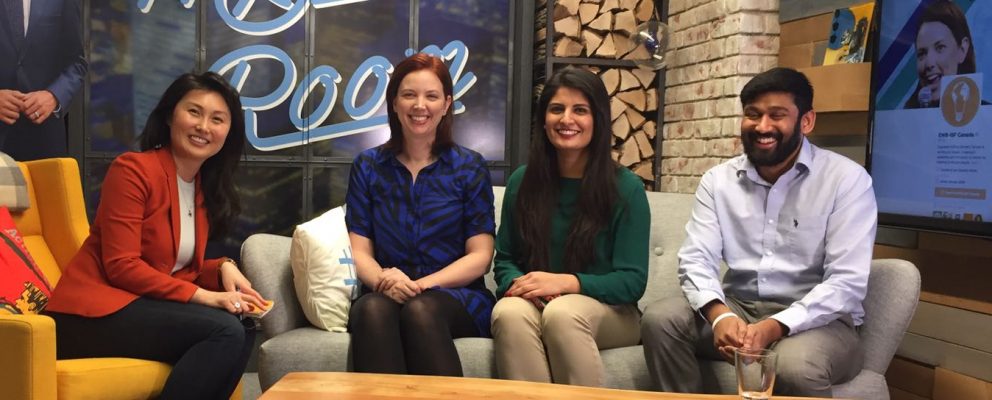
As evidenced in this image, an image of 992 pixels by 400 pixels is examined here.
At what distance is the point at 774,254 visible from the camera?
2.41 metres

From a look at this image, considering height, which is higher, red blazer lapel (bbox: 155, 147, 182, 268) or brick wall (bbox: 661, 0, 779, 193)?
brick wall (bbox: 661, 0, 779, 193)

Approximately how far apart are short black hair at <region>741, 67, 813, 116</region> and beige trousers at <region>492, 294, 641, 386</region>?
0.73 meters

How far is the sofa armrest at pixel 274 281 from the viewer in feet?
8.04

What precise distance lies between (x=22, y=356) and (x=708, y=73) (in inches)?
117

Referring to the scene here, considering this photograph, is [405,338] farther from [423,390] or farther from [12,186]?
[12,186]

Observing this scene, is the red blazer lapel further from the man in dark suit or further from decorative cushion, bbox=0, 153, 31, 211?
the man in dark suit

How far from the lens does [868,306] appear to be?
2.30 meters

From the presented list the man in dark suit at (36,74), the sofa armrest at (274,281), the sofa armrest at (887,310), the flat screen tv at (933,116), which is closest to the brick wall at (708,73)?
the flat screen tv at (933,116)

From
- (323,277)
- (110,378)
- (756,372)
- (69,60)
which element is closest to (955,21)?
(756,372)

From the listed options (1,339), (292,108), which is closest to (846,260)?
(1,339)

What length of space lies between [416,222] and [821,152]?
45.4 inches

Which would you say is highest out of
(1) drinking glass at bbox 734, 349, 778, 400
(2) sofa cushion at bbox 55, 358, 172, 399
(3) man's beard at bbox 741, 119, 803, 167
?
(3) man's beard at bbox 741, 119, 803, 167

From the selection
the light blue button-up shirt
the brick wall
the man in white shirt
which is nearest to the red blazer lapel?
the man in white shirt

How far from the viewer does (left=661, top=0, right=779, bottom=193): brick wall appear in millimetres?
3617
